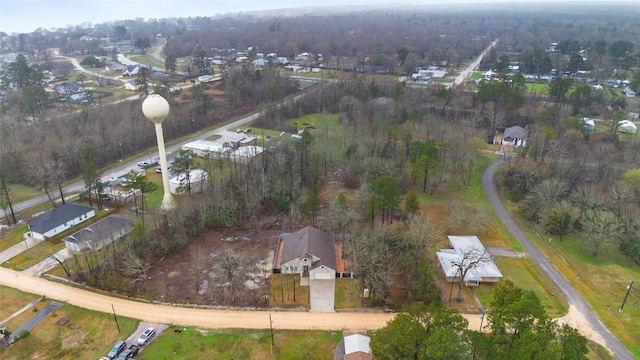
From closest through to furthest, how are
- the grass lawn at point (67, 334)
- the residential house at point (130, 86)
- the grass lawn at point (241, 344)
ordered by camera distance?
the grass lawn at point (241, 344) → the grass lawn at point (67, 334) → the residential house at point (130, 86)

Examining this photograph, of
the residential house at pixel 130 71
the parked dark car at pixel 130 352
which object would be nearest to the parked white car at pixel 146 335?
the parked dark car at pixel 130 352

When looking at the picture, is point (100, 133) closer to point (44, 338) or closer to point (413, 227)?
point (44, 338)

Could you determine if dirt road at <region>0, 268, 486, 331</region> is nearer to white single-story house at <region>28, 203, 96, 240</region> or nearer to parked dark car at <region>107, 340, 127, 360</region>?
parked dark car at <region>107, 340, 127, 360</region>

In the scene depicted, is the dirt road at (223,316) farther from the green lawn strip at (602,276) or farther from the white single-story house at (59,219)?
the green lawn strip at (602,276)

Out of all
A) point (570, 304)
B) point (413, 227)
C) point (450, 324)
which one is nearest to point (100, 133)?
point (413, 227)

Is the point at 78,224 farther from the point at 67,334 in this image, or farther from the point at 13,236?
the point at 67,334

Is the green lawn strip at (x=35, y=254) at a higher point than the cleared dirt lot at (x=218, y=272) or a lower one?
higher

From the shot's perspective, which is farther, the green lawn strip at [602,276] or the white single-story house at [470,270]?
the white single-story house at [470,270]
